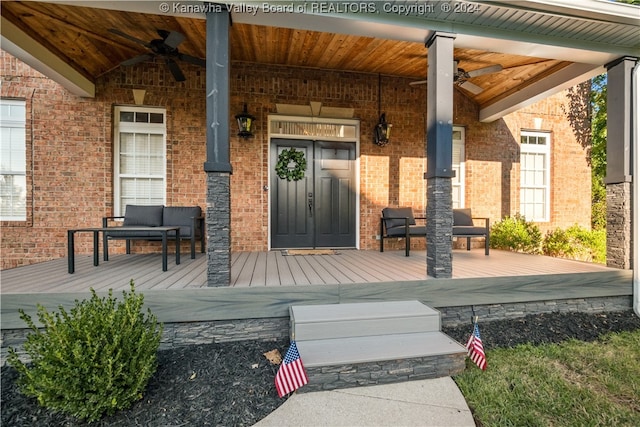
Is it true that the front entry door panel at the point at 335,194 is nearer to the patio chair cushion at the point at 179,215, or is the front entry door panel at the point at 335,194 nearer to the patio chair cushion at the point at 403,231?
the patio chair cushion at the point at 403,231

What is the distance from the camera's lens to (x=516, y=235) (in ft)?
18.6

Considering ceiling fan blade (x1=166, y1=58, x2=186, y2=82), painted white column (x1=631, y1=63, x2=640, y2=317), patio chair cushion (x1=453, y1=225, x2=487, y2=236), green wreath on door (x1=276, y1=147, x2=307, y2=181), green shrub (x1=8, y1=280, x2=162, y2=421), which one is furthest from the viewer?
green wreath on door (x1=276, y1=147, x2=307, y2=181)

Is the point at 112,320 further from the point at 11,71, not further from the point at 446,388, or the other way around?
the point at 11,71

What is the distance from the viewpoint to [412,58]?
190 inches

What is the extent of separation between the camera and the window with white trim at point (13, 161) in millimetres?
4648

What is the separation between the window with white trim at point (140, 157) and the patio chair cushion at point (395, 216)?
3725 mm

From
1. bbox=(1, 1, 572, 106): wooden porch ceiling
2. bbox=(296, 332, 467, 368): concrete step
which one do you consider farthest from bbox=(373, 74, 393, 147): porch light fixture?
bbox=(296, 332, 467, 368): concrete step

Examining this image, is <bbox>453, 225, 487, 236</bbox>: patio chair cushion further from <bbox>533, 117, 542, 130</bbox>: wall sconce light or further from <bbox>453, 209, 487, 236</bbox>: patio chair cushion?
<bbox>533, 117, 542, 130</bbox>: wall sconce light

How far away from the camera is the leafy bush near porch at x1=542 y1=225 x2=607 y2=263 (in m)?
6.00

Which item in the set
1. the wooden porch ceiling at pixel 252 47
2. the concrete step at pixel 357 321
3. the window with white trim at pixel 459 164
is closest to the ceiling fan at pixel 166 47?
the wooden porch ceiling at pixel 252 47

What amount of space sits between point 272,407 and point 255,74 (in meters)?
4.85

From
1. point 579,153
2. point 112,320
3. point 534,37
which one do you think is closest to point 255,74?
point 534,37

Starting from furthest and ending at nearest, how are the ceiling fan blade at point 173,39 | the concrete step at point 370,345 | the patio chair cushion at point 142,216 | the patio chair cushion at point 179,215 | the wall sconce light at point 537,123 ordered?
1. the wall sconce light at point 537,123
2. the patio chair cushion at point 179,215
3. the patio chair cushion at point 142,216
4. the ceiling fan blade at point 173,39
5. the concrete step at point 370,345

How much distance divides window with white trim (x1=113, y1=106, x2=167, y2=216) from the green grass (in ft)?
16.3
